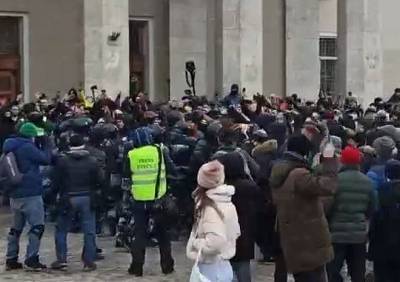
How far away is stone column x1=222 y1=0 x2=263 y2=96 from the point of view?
25.0 metres

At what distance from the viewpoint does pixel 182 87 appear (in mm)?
27875

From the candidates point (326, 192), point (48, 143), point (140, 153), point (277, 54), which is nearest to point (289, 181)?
point (326, 192)

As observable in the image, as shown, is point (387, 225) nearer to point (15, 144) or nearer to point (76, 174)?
point (76, 174)

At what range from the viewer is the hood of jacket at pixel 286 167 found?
916 cm

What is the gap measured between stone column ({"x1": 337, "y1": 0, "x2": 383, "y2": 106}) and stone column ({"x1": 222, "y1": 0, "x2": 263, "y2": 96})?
13.5ft

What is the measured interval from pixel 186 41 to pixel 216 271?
1977cm

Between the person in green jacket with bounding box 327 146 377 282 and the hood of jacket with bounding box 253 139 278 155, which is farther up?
the hood of jacket with bounding box 253 139 278 155

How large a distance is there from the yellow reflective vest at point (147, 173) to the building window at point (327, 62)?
20.8 meters

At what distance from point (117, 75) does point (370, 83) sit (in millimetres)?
8998

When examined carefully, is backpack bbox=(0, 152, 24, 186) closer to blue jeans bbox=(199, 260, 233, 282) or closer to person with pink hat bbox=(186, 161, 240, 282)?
person with pink hat bbox=(186, 161, 240, 282)

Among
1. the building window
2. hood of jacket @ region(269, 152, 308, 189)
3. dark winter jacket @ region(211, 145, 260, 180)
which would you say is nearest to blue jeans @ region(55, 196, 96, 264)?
dark winter jacket @ region(211, 145, 260, 180)

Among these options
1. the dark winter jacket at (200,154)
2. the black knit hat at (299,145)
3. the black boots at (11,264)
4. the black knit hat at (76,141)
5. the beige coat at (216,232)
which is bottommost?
the black boots at (11,264)

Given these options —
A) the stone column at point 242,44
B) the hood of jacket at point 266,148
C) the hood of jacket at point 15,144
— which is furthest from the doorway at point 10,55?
the hood of jacket at point 266,148

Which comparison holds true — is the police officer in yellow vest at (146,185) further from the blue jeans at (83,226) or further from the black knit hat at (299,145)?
the black knit hat at (299,145)
